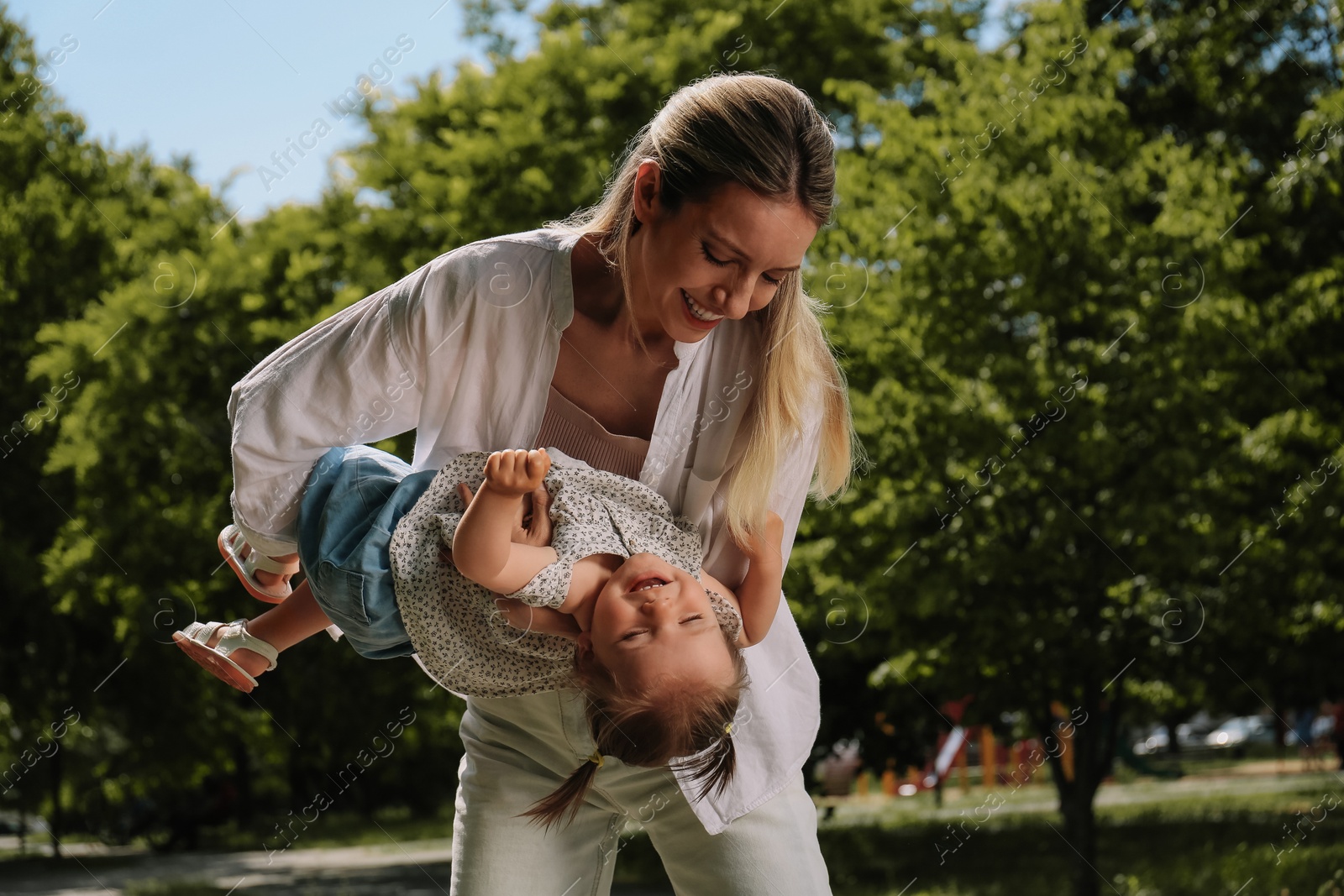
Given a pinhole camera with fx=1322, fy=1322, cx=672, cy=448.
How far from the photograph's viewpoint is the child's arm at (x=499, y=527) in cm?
195

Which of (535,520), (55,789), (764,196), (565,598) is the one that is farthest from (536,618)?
(55,789)

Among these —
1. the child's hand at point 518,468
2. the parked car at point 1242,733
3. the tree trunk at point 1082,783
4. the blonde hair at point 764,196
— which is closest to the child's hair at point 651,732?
the blonde hair at point 764,196

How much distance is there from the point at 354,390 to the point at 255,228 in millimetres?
13672

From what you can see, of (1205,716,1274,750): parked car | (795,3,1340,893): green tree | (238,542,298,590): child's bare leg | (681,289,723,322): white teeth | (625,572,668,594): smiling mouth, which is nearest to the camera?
(681,289,723,322): white teeth

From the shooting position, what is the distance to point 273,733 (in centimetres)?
1555

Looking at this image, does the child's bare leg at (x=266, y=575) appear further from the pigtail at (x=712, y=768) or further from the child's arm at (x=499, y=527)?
the pigtail at (x=712, y=768)

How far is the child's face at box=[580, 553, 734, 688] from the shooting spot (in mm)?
2182

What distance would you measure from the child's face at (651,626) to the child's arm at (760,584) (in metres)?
0.06

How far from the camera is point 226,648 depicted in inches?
94.9

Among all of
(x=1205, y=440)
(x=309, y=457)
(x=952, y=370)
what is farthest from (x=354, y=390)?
(x=1205, y=440)

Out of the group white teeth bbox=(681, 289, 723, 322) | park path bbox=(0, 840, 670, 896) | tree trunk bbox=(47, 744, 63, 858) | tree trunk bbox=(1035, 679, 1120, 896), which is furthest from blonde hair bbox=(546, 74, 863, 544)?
tree trunk bbox=(47, 744, 63, 858)

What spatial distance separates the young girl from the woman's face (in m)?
0.32

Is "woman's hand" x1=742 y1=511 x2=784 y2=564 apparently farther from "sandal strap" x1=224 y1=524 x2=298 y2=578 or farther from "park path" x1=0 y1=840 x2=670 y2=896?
"park path" x1=0 y1=840 x2=670 y2=896

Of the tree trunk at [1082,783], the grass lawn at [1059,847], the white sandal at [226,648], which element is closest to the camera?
the white sandal at [226,648]
